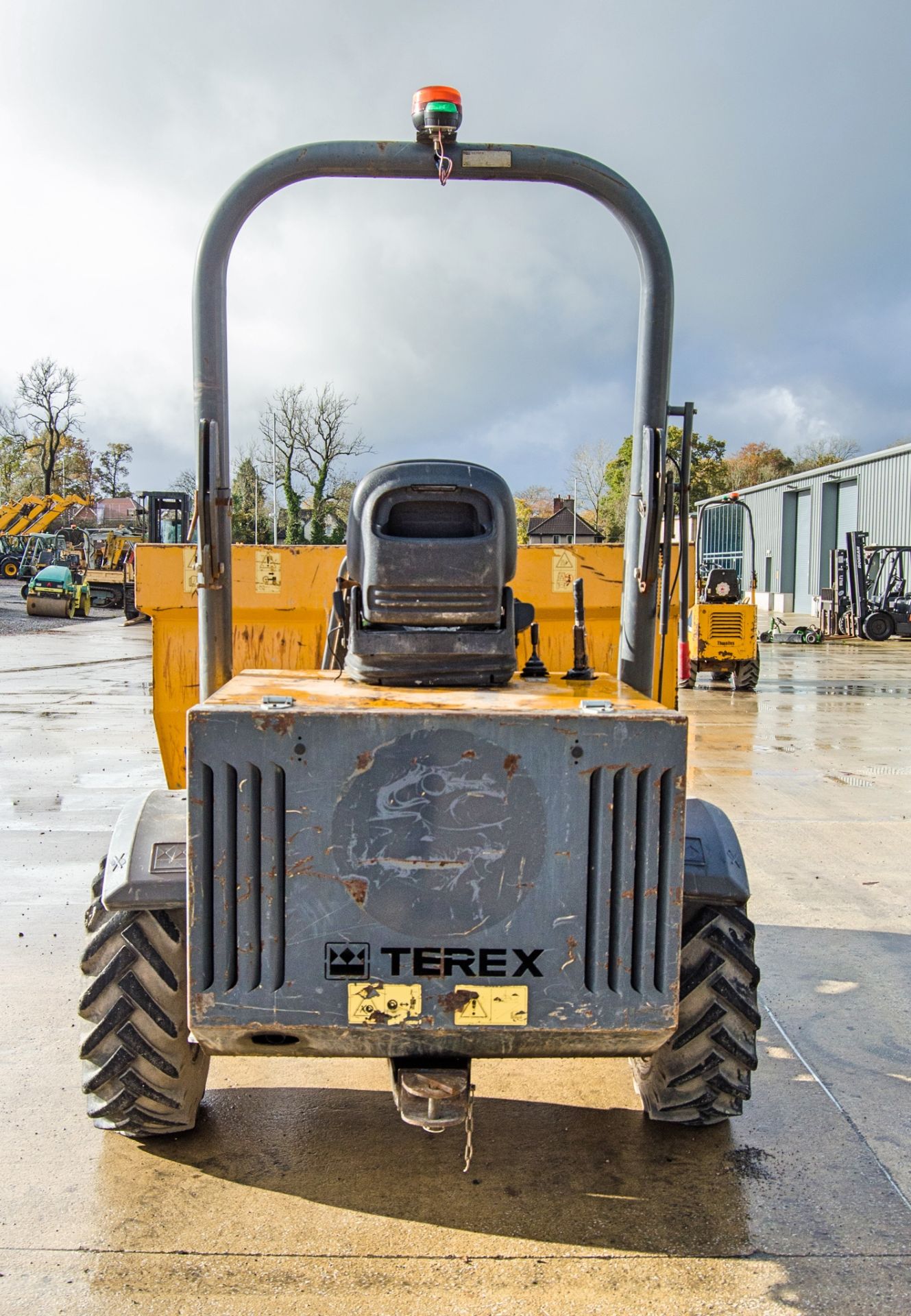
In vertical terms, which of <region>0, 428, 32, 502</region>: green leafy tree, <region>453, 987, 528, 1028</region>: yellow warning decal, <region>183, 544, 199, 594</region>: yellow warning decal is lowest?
<region>453, 987, 528, 1028</region>: yellow warning decal

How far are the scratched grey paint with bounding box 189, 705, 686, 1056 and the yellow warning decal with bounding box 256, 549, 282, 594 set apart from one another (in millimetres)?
2603

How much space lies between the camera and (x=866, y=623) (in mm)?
28031

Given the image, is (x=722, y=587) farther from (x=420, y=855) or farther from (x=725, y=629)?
(x=420, y=855)

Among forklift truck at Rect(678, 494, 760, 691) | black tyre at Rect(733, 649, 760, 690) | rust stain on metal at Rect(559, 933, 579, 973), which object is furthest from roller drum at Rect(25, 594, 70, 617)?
rust stain on metal at Rect(559, 933, 579, 973)

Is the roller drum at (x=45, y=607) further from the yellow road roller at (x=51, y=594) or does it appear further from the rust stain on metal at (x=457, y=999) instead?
the rust stain on metal at (x=457, y=999)

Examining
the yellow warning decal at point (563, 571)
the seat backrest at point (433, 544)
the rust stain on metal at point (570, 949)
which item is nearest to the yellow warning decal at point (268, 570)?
the yellow warning decal at point (563, 571)

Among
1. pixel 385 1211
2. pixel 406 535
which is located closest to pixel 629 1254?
pixel 385 1211

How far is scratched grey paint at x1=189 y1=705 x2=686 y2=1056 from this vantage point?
262cm

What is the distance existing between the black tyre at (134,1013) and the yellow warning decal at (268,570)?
Result: 87.2 inches

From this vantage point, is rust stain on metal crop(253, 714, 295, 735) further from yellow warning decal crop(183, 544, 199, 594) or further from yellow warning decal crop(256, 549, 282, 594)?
yellow warning decal crop(256, 549, 282, 594)

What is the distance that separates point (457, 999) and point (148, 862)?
98 centimetres

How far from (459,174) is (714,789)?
6397 millimetres

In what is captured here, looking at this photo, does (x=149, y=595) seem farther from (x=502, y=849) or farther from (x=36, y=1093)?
(x=502, y=849)

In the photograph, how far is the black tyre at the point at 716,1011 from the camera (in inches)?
126
